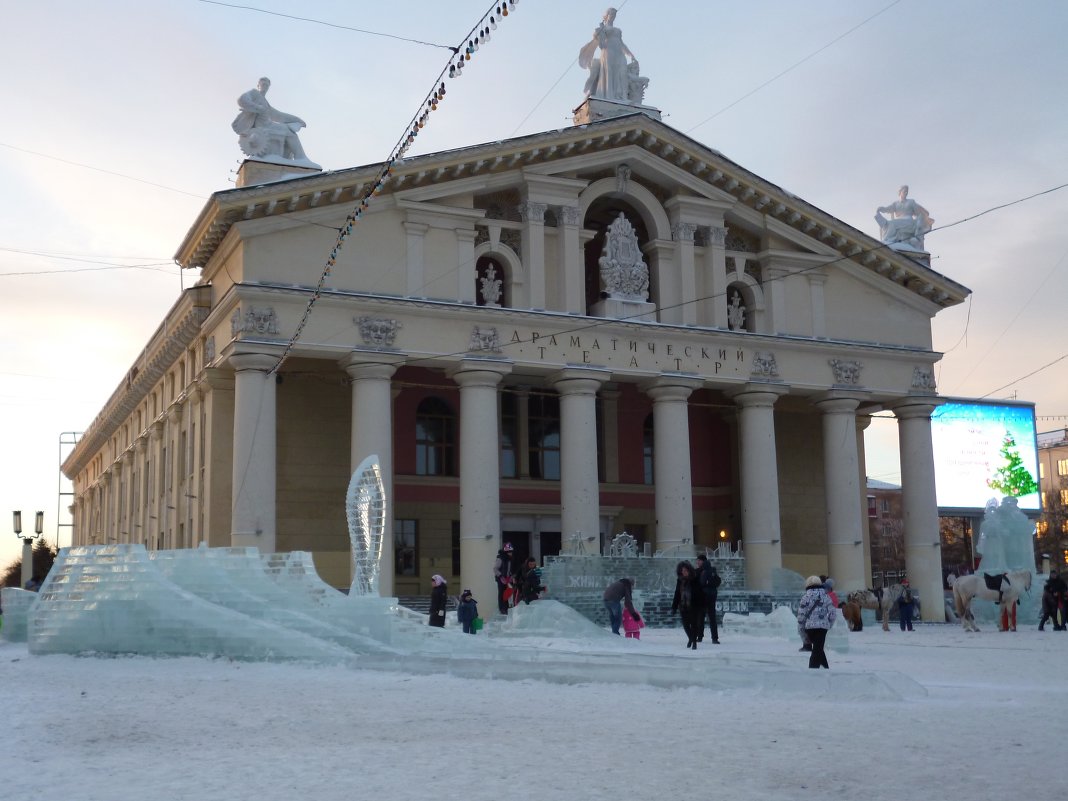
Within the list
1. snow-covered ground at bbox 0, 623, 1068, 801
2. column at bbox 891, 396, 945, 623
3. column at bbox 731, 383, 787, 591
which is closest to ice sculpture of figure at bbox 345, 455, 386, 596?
snow-covered ground at bbox 0, 623, 1068, 801

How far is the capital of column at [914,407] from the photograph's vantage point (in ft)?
133

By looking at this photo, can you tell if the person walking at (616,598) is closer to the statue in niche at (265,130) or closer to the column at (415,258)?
the column at (415,258)

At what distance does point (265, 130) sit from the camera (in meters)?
33.5

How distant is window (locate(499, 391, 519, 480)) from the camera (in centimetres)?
4062

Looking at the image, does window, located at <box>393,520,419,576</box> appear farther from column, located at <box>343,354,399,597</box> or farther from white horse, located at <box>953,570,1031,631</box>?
white horse, located at <box>953,570,1031,631</box>

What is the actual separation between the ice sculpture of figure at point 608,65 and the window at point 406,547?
14.2 meters

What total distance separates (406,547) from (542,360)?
778cm

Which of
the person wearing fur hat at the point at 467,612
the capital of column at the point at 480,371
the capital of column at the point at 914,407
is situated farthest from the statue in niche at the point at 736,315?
the person wearing fur hat at the point at 467,612

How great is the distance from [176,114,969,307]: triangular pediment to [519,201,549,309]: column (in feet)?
2.66

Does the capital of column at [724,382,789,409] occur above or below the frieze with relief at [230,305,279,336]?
below

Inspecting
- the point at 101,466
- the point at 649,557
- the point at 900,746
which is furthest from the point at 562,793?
the point at 101,466

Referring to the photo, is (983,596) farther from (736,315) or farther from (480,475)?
(480,475)

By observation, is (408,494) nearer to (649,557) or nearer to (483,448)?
(483,448)

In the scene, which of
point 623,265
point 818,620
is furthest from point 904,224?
point 818,620
